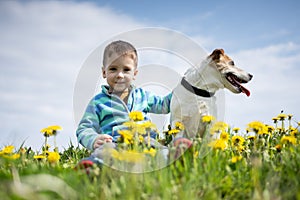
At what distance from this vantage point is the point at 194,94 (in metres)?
4.56

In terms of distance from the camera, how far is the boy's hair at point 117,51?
4.27m

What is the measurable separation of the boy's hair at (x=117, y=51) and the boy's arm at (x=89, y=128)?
56cm

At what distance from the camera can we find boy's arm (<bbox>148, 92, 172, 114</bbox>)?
184 inches

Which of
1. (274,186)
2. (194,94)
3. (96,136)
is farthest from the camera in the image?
(194,94)

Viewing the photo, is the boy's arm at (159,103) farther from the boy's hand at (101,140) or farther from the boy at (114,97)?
the boy's hand at (101,140)

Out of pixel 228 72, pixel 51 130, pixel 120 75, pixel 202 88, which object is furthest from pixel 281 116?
pixel 51 130

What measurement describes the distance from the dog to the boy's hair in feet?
2.33

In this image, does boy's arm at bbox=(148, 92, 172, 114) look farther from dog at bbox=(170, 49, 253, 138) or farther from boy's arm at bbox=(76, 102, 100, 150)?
boy's arm at bbox=(76, 102, 100, 150)

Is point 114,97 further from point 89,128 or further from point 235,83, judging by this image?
point 235,83

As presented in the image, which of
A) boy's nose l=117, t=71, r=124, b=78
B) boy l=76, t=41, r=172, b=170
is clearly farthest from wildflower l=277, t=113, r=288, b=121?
boy's nose l=117, t=71, r=124, b=78

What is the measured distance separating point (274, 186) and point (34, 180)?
1564mm

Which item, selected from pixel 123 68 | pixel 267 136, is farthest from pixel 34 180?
pixel 267 136

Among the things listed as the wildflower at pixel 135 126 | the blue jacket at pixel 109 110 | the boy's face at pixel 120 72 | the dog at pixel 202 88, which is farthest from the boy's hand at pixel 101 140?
the dog at pixel 202 88

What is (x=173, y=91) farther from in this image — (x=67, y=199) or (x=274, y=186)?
(x=67, y=199)
